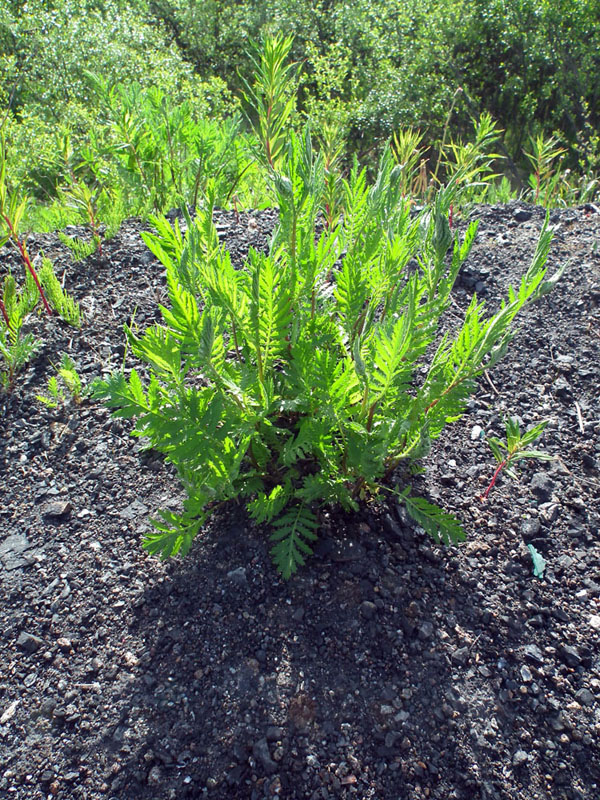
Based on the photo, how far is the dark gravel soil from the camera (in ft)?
4.83

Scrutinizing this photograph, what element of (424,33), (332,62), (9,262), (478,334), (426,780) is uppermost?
(424,33)

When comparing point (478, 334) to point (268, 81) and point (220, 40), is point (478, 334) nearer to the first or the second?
point (268, 81)

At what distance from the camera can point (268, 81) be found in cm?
172

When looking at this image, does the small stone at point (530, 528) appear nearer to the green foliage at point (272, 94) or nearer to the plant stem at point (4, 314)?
the green foliage at point (272, 94)

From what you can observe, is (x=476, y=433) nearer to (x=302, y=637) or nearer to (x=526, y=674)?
(x=526, y=674)

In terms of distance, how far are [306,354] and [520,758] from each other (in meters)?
1.18

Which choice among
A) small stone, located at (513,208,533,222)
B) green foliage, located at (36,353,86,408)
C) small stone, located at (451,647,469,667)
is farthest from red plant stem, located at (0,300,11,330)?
small stone, located at (513,208,533,222)

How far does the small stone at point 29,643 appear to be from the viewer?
1711 millimetres

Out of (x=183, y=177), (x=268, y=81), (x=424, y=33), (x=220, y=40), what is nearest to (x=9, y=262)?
(x=183, y=177)

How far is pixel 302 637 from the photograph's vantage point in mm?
1657

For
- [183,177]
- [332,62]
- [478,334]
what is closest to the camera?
[478,334]

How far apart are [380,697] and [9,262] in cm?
269

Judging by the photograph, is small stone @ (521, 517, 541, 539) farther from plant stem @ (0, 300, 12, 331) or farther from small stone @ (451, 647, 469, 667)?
plant stem @ (0, 300, 12, 331)

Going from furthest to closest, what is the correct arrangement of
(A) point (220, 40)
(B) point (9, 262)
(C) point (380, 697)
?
(A) point (220, 40) < (B) point (9, 262) < (C) point (380, 697)
